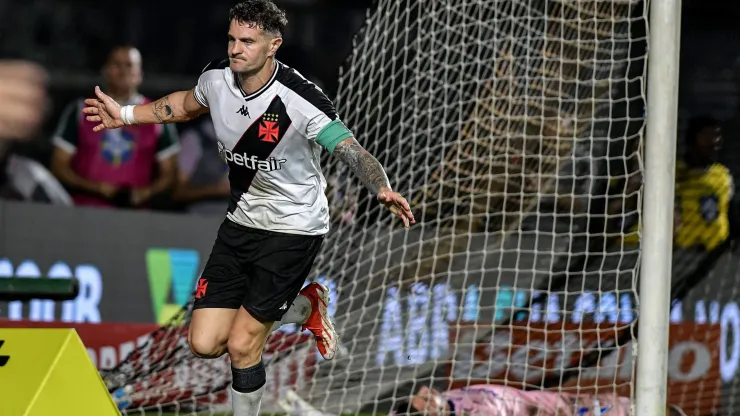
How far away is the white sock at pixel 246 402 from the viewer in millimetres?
5500

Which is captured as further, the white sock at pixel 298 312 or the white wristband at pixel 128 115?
the white sock at pixel 298 312

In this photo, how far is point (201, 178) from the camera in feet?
30.2

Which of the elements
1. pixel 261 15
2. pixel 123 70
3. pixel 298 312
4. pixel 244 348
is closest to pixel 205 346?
pixel 244 348

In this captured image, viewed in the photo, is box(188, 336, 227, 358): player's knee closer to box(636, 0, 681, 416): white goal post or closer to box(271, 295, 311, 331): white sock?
box(271, 295, 311, 331): white sock

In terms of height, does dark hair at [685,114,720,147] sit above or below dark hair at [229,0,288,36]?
below

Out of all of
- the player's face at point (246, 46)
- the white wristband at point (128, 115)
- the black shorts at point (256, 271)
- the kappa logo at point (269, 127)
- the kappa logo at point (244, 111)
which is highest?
the player's face at point (246, 46)

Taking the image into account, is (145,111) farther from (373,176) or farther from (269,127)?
(373,176)

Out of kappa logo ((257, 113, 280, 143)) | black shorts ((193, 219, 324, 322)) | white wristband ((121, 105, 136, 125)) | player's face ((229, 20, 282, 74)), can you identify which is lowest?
black shorts ((193, 219, 324, 322))

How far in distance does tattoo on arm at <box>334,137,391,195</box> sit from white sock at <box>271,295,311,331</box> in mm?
1055

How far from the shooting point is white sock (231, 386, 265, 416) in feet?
18.0

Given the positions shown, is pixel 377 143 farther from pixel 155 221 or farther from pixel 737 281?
pixel 737 281

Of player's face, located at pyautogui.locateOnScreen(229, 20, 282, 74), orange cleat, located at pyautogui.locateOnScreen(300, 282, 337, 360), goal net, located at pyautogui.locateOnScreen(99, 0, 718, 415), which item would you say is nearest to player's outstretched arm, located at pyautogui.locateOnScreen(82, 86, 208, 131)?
player's face, located at pyautogui.locateOnScreen(229, 20, 282, 74)

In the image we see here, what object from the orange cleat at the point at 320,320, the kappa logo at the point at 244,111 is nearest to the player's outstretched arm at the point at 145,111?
the kappa logo at the point at 244,111

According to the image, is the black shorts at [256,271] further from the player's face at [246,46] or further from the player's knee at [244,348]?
the player's face at [246,46]
